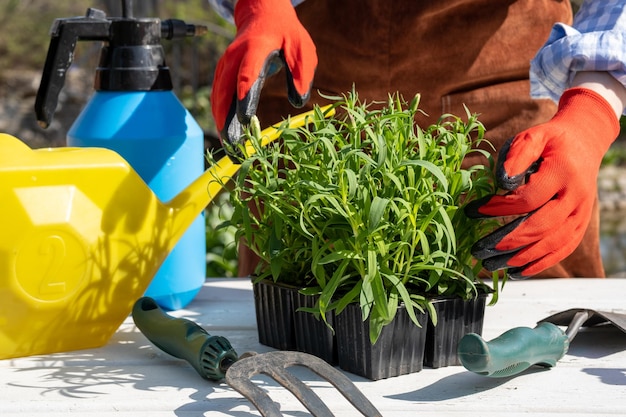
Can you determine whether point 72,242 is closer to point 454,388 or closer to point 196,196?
point 196,196

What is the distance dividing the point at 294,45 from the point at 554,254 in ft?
1.47

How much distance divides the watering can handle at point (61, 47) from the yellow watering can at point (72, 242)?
20 cm

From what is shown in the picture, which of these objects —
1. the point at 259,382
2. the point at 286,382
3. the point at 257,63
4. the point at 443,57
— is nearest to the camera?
the point at 286,382

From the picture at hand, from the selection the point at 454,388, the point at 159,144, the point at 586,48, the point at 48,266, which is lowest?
the point at 454,388

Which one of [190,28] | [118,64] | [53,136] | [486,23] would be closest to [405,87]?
[486,23]

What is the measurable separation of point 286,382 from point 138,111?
0.52m

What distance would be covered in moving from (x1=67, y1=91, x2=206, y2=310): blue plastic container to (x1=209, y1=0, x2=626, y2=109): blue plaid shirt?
51 cm

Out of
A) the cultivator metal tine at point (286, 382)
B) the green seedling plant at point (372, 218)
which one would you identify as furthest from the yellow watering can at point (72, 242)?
the cultivator metal tine at point (286, 382)

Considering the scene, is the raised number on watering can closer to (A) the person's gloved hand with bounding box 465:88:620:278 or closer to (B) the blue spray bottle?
(B) the blue spray bottle

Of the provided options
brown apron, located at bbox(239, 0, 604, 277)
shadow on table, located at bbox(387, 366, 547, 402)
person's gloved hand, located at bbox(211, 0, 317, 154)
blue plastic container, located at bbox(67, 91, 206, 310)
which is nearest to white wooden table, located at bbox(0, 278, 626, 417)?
shadow on table, located at bbox(387, 366, 547, 402)

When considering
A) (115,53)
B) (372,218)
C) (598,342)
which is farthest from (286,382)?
(115,53)

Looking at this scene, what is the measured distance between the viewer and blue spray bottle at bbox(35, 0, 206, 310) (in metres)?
1.29

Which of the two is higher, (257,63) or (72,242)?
(257,63)

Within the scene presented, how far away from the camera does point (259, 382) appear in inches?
40.6
